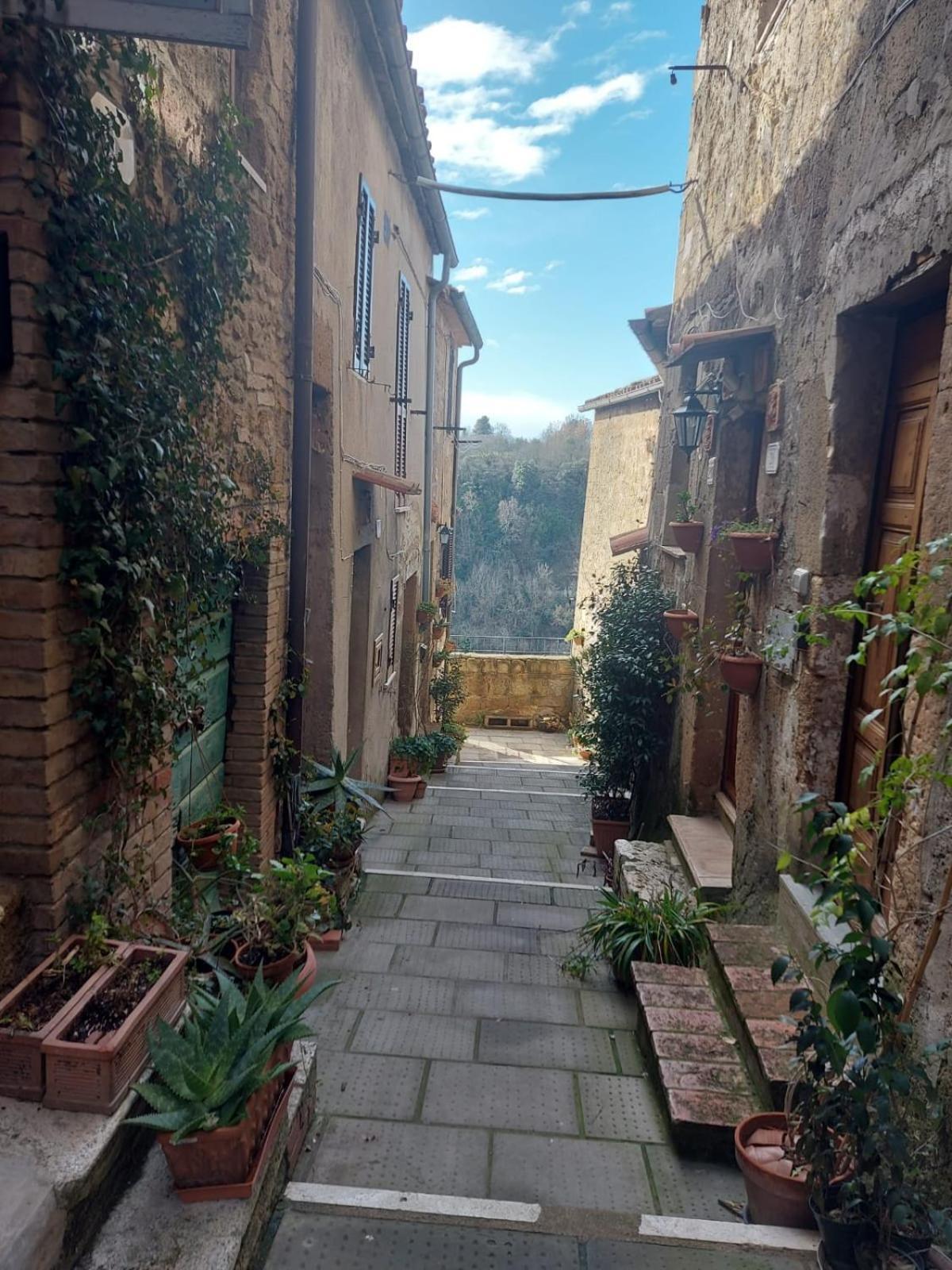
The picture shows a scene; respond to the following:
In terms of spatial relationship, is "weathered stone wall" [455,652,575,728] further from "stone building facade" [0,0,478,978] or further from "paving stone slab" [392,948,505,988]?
"paving stone slab" [392,948,505,988]

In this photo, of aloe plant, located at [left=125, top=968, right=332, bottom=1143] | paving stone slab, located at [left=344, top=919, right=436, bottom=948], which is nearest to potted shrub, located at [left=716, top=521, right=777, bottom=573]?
paving stone slab, located at [left=344, top=919, right=436, bottom=948]

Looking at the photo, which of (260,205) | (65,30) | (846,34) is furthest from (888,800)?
(260,205)

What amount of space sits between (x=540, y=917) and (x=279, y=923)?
93.3 inches

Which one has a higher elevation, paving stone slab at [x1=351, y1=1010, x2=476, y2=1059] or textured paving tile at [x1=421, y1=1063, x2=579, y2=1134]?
textured paving tile at [x1=421, y1=1063, x2=579, y2=1134]

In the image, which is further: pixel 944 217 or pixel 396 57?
pixel 396 57

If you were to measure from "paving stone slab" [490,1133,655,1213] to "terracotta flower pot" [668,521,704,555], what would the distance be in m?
4.52

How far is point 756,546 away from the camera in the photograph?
4.80 m

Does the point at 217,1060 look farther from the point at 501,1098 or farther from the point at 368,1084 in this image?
the point at 501,1098

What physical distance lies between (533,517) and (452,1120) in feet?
103

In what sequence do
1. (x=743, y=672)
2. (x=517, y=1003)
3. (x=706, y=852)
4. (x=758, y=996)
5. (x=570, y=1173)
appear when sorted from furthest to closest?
(x=706, y=852)
(x=743, y=672)
(x=517, y=1003)
(x=758, y=996)
(x=570, y=1173)

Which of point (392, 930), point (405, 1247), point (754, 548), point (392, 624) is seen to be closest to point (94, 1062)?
point (405, 1247)

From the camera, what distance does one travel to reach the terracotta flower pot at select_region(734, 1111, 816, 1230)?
2.62 meters

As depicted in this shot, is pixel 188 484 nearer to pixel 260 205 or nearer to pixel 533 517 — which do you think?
pixel 260 205

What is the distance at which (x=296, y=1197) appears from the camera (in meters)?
2.68
